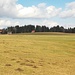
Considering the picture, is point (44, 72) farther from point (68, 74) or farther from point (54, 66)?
point (54, 66)

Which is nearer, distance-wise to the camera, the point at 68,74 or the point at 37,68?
the point at 68,74

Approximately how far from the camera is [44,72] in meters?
16.6

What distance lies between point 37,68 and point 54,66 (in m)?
2.00

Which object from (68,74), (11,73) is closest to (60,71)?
(68,74)

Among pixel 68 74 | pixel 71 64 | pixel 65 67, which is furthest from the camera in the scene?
pixel 71 64

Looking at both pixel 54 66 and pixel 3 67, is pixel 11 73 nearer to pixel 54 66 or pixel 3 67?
pixel 3 67

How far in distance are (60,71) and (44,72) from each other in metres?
1.40

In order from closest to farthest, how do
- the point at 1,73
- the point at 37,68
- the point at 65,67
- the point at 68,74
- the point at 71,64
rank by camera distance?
the point at 1,73, the point at 68,74, the point at 37,68, the point at 65,67, the point at 71,64

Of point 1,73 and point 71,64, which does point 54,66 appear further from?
point 1,73

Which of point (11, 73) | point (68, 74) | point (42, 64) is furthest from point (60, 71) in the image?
point (11, 73)

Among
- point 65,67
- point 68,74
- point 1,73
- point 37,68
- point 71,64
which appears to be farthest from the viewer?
point 71,64

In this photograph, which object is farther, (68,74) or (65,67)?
(65,67)

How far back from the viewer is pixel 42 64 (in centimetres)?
1962

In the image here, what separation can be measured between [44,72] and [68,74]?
163 centimetres
